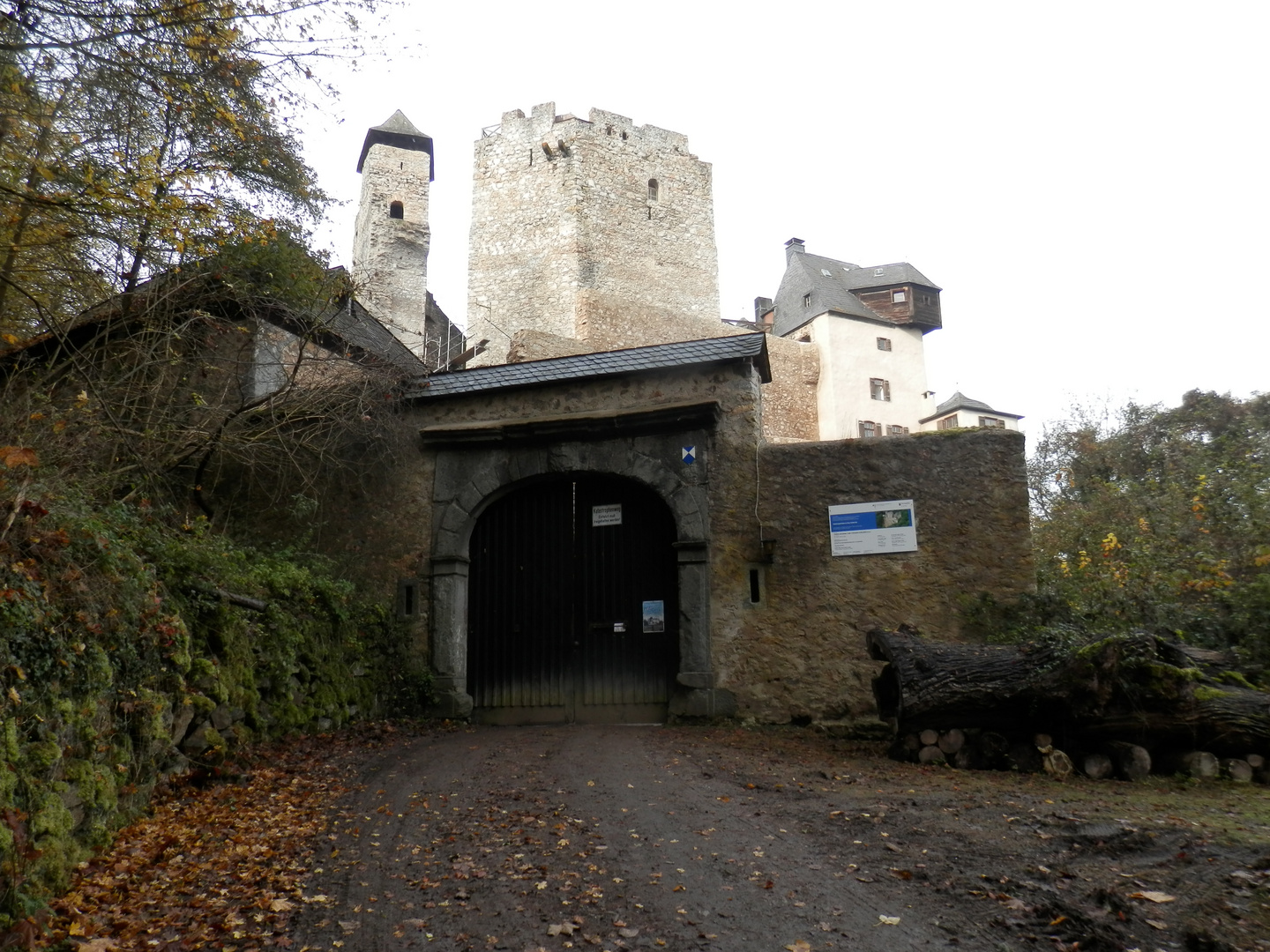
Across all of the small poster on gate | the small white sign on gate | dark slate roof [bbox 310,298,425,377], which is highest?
dark slate roof [bbox 310,298,425,377]

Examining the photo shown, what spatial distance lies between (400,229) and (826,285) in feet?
57.1

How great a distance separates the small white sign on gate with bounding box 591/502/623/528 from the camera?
28.0 feet

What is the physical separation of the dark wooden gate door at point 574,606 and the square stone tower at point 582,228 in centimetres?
1893

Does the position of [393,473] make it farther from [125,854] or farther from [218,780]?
[125,854]

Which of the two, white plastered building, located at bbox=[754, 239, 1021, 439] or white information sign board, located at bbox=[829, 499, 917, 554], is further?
white plastered building, located at bbox=[754, 239, 1021, 439]

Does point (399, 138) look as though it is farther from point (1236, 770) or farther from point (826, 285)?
point (1236, 770)

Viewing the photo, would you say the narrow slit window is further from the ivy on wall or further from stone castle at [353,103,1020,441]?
stone castle at [353,103,1020,441]

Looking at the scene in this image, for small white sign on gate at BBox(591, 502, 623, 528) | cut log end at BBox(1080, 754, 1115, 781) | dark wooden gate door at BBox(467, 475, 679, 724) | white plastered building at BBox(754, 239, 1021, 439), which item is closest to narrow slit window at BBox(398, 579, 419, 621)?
dark wooden gate door at BBox(467, 475, 679, 724)

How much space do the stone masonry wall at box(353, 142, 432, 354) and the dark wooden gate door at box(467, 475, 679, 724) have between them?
15707 mm

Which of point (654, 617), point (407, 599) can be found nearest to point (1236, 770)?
point (654, 617)

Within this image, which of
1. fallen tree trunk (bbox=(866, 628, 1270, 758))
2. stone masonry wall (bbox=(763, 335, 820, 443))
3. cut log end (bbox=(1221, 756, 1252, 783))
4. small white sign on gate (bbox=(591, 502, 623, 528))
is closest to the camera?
cut log end (bbox=(1221, 756, 1252, 783))

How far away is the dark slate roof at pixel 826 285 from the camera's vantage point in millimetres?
34031

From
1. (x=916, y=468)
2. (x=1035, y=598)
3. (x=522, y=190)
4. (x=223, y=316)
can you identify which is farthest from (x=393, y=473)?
(x=522, y=190)

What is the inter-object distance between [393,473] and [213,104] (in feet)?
13.1
